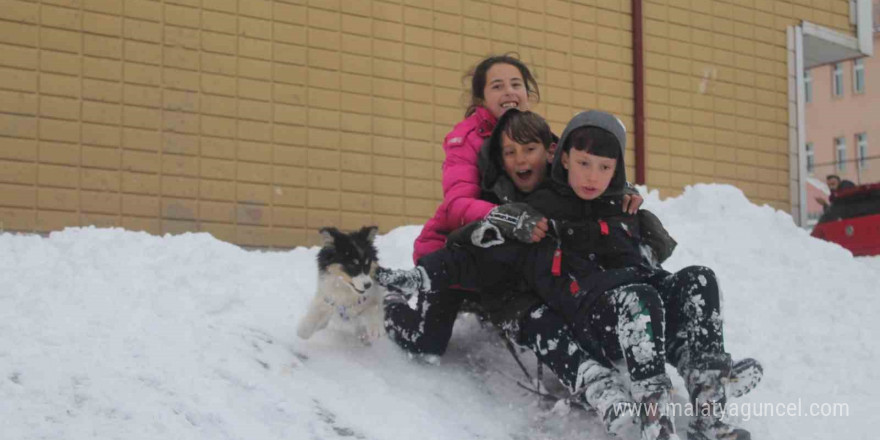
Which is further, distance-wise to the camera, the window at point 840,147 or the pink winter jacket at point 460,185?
the window at point 840,147

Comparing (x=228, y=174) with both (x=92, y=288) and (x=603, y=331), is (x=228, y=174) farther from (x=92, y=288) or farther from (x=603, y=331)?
(x=603, y=331)

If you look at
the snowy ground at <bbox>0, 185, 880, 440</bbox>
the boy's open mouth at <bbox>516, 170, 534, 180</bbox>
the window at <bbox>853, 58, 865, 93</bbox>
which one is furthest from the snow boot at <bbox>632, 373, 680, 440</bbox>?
the window at <bbox>853, 58, 865, 93</bbox>

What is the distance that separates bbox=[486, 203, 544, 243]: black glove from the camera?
4082 mm

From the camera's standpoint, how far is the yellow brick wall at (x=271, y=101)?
741 cm

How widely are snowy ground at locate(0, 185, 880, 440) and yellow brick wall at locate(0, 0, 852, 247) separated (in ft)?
5.66

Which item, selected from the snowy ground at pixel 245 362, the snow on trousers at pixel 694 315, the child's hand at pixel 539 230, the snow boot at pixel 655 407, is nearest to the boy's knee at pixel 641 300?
the snow on trousers at pixel 694 315

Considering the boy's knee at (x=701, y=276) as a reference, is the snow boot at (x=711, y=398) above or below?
below

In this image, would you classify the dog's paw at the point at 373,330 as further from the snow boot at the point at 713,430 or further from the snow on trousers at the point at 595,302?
the snow boot at the point at 713,430

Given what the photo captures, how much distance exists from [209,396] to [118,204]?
4.45 meters

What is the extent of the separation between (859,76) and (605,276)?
35.0 metres

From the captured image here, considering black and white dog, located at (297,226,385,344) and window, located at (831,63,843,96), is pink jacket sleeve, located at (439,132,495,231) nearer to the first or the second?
black and white dog, located at (297,226,385,344)

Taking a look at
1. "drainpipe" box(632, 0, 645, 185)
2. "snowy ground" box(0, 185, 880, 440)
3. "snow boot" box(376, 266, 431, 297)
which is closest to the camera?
"snowy ground" box(0, 185, 880, 440)

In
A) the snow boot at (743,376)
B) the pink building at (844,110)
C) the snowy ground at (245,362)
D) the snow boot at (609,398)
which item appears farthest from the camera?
the pink building at (844,110)

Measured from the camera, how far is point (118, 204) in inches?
298
